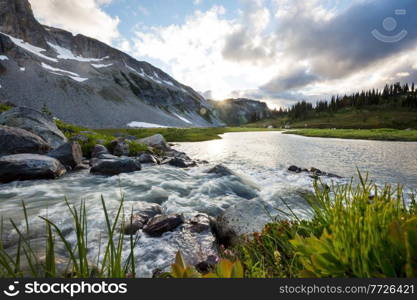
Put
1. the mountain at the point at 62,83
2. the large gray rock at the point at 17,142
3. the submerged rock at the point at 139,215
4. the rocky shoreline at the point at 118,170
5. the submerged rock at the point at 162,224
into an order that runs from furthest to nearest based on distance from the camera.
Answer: the mountain at the point at 62,83, the large gray rock at the point at 17,142, the submerged rock at the point at 139,215, the submerged rock at the point at 162,224, the rocky shoreline at the point at 118,170

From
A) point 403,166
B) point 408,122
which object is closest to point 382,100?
point 408,122

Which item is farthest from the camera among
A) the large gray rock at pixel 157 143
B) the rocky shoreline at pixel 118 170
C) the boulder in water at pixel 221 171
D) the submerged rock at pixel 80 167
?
the large gray rock at pixel 157 143

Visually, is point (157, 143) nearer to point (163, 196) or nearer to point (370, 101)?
point (163, 196)

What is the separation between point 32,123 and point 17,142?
13.0 feet

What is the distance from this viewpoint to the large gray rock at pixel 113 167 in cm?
1249

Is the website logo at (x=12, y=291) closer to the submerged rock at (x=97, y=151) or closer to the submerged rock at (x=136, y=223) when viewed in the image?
the submerged rock at (x=136, y=223)

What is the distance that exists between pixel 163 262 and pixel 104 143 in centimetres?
1783

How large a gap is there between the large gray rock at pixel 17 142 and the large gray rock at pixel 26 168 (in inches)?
55.0

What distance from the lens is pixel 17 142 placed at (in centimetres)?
1143

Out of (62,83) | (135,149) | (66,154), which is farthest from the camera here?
(62,83)

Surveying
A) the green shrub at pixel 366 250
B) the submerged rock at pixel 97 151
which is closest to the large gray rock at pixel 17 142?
the submerged rock at pixel 97 151

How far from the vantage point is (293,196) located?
8.09 m

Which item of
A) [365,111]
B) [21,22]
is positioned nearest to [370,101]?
[365,111]

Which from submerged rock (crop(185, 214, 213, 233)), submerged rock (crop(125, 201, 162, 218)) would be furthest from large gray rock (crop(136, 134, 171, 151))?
submerged rock (crop(185, 214, 213, 233))
